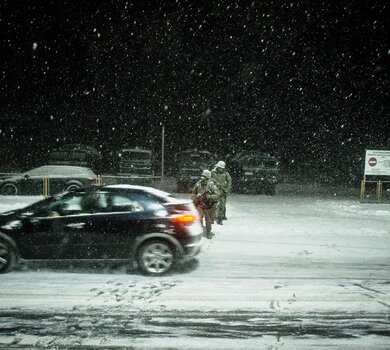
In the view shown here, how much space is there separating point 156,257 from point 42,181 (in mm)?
12438

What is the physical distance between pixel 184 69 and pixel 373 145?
14.2 metres

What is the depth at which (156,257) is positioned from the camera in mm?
8195

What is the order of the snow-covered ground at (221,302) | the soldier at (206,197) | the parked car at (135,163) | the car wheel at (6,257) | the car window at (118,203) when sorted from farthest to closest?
the parked car at (135,163) < the soldier at (206,197) < the car window at (118,203) < the car wheel at (6,257) < the snow-covered ground at (221,302)

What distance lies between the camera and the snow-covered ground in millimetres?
5414

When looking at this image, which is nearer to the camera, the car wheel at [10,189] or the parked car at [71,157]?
the car wheel at [10,189]

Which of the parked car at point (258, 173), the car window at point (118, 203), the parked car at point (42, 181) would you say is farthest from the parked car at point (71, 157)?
the car window at point (118, 203)

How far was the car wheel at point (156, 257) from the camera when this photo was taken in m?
8.14

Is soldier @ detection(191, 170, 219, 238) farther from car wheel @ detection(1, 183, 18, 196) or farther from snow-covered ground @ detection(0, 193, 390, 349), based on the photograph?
car wheel @ detection(1, 183, 18, 196)

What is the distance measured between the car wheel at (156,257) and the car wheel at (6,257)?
210cm

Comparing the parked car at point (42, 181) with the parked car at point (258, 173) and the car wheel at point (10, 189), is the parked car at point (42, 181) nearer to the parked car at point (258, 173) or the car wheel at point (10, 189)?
the car wheel at point (10, 189)

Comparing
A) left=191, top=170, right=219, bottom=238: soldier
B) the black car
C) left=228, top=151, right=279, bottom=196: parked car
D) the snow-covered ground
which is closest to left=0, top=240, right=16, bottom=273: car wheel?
the black car

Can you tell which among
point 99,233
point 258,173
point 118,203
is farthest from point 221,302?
point 258,173

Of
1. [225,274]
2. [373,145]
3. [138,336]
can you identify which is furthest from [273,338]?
[373,145]

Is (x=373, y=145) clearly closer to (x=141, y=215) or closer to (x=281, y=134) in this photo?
(x=281, y=134)
